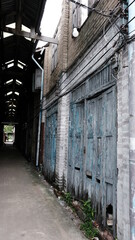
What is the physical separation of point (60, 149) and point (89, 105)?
7.26ft

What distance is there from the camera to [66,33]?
21.3 ft

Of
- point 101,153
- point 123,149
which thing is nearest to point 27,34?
point 101,153

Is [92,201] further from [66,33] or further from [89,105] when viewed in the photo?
[66,33]

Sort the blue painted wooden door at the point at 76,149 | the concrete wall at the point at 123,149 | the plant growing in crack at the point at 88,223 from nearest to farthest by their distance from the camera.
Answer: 1. the concrete wall at the point at 123,149
2. the plant growing in crack at the point at 88,223
3. the blue painted wooden door at the point at 76,149

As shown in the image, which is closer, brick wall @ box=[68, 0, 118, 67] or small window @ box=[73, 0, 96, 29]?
brick wall @ box=[68, 0, 118, 67]

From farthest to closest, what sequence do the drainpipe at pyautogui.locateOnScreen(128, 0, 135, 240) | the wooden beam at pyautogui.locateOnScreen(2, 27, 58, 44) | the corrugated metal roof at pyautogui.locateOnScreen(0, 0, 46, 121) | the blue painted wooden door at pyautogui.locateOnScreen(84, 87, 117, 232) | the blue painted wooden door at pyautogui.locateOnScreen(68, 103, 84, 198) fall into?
the wooden beam at pyautogui.locateOnScreen(2, 27, 58, 44), the corrugated metal roof at pyautogui.locateOnScreen(0, 0, 46, 121), the blue painted wooden door at pyautogui.locateOnScreen(68, 103, 84, 198), the blue painted wooden door at pyautogui.locateOnScreen(84, 87, 117, 232), the drainpipe at pyautogui.locateOnScreen(128, 0, 135, 240)

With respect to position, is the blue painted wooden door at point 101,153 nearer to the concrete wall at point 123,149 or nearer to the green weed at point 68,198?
the concrete wall at point 123,149

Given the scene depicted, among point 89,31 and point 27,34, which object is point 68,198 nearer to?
point 89,31

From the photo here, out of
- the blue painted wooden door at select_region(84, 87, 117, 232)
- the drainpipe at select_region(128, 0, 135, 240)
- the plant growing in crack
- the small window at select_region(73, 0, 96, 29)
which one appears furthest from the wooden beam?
the plant growing in crack

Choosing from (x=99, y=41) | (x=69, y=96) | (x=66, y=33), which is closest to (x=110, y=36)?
(x=99, y=41)

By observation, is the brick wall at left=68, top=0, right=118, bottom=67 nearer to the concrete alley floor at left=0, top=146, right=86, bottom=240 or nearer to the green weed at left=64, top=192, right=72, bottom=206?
the green weed at left=64, top=192, right=72, bottom=206

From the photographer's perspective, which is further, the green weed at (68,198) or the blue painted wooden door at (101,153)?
the green weed at (68,198)

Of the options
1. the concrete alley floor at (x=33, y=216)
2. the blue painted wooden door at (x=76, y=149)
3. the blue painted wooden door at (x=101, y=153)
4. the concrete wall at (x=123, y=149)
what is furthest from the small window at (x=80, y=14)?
the concrete alley floor at (x=33, y=216)

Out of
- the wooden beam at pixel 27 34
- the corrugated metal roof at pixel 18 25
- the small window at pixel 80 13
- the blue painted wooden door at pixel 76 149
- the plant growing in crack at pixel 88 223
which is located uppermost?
the corrugated metal roof at pixel 18 25
